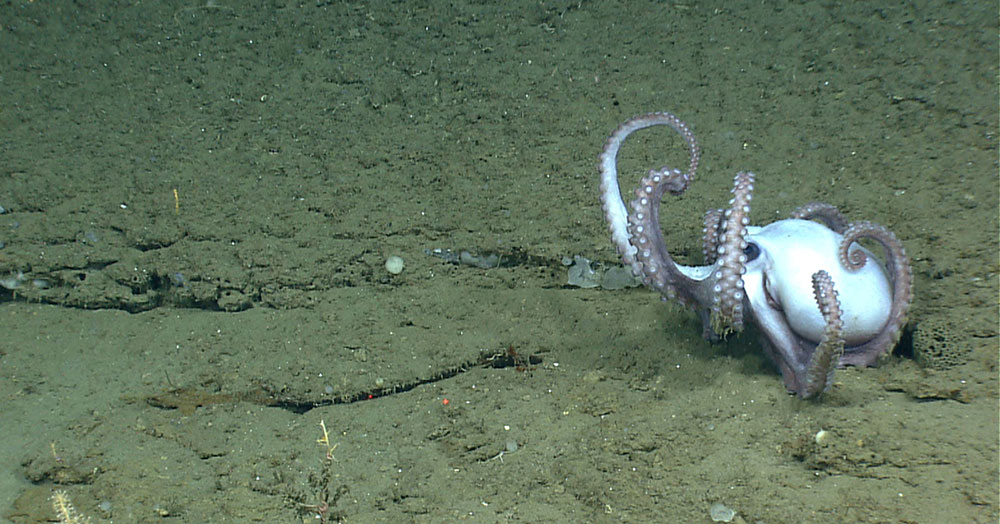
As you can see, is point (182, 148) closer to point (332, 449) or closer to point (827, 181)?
point (332, 449)

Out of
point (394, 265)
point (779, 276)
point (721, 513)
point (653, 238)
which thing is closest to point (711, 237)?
point (779, 276)

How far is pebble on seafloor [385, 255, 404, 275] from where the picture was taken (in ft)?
11.0

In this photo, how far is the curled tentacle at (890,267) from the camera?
2.50 meters

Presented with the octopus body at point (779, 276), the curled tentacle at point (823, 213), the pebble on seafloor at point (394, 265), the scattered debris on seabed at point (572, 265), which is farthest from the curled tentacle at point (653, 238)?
the pebble on seafloor at point (394, 265)

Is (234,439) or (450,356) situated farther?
(450,356)

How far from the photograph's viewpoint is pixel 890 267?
8.49 feet

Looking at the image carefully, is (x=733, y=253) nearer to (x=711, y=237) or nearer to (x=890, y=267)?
(x=711, y=237)

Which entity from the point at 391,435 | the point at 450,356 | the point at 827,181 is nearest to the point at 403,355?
the point at 450,356

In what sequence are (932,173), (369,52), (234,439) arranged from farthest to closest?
(369,52) → (932,173) → (234,439)

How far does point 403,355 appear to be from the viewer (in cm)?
294

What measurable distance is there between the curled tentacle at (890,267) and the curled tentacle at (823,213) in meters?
0.33

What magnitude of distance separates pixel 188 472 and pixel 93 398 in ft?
2.38

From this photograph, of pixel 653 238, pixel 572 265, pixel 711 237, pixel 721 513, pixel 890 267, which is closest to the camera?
pixel 721 513

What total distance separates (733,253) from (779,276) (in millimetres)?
361
